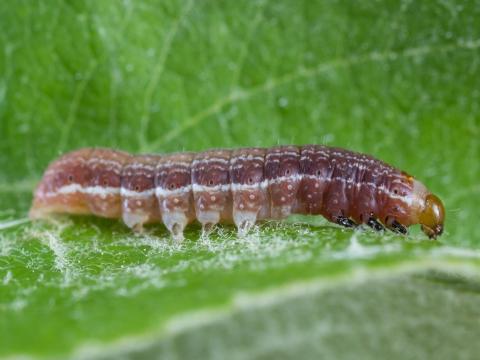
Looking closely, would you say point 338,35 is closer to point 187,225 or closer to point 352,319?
point 187,225

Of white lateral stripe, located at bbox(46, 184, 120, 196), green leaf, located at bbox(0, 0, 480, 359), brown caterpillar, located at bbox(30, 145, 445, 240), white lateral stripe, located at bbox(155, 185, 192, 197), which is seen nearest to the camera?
brown caterpillar, located at bbox(30, 145, 445, 240)

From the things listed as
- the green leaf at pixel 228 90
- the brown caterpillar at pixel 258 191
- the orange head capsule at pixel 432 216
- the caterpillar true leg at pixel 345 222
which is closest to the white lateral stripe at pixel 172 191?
the brown caterpillar at pixel 258 191

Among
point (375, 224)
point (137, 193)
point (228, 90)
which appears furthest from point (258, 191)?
point (228, 90)

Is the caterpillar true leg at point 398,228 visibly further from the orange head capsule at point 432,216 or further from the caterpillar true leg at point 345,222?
the caterpillar true leg at point 345,222

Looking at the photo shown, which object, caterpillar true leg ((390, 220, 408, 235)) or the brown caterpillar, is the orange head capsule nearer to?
the brown caterpillar

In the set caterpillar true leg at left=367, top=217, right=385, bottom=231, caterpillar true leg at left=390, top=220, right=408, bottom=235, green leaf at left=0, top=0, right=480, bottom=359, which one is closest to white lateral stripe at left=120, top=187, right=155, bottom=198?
green leaf at left=0, top=0, right=480, bottom=359

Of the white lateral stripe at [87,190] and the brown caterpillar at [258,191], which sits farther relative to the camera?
the white lateral stripe at [87,190]

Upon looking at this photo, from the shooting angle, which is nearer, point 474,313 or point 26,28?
point 474,313

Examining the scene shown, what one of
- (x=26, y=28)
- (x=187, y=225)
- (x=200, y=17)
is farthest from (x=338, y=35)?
(x=26, y=28)
